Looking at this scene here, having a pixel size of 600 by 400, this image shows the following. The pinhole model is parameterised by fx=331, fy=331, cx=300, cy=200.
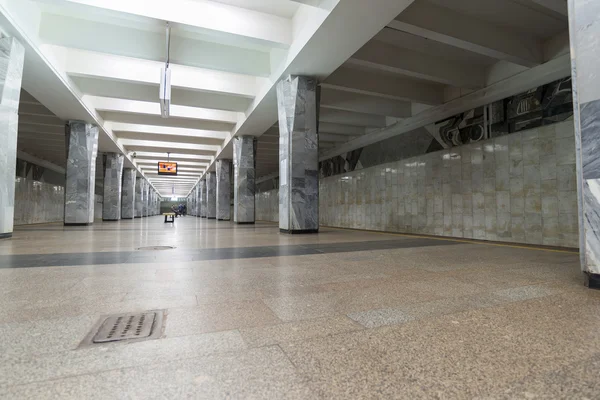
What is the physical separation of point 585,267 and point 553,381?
2305 mm

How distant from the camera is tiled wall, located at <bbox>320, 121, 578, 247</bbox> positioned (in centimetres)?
882

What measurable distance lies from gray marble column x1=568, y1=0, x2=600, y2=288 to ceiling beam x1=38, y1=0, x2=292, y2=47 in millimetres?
7654

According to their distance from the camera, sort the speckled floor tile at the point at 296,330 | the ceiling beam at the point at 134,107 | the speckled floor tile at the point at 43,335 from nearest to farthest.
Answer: the speckled floor tile at the point at 43,335, the speckled floor tile at the point at 296,330, the ceiling beam at the point at 134,107

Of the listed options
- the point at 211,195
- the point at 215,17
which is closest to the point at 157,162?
the point at 211,195

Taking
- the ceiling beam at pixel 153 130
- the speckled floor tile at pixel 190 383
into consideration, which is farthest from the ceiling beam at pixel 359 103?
the speckled floor tile at pixel 190 383

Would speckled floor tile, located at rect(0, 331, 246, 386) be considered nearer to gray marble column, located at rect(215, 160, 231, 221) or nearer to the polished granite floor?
the polished granite floor

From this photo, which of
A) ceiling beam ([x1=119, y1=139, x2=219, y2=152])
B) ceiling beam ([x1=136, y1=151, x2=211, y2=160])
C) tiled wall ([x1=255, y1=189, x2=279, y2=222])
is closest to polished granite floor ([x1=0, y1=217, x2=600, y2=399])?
ceiling beam ([x1=119, y1=139, x2=219, y2=152])

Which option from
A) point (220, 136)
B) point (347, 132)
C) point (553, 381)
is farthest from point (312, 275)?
point (220, 136)

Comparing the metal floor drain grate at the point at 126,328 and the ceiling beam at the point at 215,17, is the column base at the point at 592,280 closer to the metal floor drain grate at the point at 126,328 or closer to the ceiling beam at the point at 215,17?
the metal floor drain grate at the point at 126,328

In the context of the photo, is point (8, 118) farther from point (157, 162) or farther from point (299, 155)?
point (157, 162)

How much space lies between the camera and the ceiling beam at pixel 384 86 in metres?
11.3

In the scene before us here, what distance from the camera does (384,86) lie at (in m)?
11.8

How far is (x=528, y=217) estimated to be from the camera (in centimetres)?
964

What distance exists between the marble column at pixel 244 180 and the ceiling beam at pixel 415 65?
10041 mm
